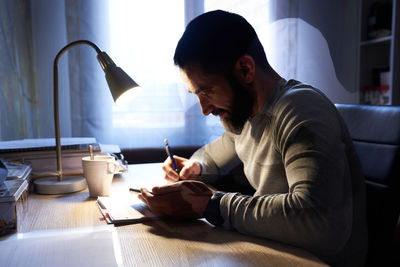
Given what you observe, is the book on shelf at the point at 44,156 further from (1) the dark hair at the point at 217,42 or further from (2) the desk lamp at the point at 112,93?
(1) the dark hair at the point at 217,42

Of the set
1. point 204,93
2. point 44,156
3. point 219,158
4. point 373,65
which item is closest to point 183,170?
point 219,158

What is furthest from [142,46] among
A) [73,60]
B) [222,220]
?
[222,220]

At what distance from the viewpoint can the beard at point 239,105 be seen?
905 millimetres

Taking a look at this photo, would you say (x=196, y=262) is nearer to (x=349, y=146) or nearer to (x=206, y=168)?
(x=349, y=146)

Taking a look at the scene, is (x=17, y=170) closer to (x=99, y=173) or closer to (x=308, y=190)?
(x=99, y=173)

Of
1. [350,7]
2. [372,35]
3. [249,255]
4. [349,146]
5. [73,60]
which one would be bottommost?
[249,255]

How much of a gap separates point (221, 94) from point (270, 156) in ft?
0.66

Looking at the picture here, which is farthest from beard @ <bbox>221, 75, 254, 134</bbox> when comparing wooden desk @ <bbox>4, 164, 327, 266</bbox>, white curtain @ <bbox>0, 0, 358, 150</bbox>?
white curtain @ <bbox>0, 0, 358, 150</bbox>

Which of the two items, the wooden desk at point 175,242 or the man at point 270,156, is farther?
the man at point 270,156

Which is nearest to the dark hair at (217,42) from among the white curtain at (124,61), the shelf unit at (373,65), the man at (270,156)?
the man at (270,156)

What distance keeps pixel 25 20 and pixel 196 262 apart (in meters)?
1.80

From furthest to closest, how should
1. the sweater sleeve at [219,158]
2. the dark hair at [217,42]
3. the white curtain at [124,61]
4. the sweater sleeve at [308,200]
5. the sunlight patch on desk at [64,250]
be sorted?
the white curtain at [124,61], the sweater sleeve at [219,158], the dark hair at [217,42], the sweater sleeve at [308,200], the sunlight patch on desk at [64,250]

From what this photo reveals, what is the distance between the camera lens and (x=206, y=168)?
1238mm

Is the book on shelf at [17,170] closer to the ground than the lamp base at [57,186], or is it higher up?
higher up
